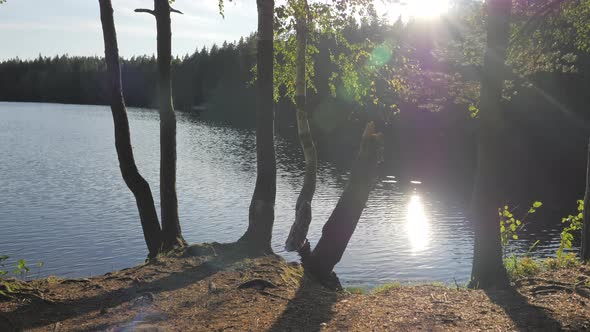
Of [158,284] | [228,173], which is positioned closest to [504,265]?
[158,284]

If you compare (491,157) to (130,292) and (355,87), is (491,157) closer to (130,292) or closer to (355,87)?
(355,87)

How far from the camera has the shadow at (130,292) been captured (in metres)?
6.75

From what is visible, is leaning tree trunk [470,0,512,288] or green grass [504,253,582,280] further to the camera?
green grass [504,253,582,280]

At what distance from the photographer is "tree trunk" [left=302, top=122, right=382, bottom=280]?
11.2m

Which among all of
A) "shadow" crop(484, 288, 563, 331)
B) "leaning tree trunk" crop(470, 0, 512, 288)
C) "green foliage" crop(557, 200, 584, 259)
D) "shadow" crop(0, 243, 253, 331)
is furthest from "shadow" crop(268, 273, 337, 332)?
"green foliage" crop(557, 200, 584, 259)

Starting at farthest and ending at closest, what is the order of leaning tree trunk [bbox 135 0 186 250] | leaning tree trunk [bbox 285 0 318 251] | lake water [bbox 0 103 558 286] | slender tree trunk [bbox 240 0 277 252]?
1. lake water [bbox 0 103 558 286]
2. leaning tree trunk [bbox 285 0 318 251]
3. leaning tree trunk [bbox 135 0 186 250]
4. slender tree trunk [bbox 240 0 277 252]

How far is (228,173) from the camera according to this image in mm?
41781

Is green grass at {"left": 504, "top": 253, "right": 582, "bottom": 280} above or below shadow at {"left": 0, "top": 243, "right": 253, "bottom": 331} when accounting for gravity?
below

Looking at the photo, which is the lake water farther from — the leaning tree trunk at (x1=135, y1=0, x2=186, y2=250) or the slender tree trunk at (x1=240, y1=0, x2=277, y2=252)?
the slender tree trunk at (x1=240, y1=0, x2=277, y2=252)

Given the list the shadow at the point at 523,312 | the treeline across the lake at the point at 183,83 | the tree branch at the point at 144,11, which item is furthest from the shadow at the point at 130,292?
the treeline across the lake at the point at 183,83

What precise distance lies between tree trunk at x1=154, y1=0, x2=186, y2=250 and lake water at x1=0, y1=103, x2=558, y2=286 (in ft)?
23.3

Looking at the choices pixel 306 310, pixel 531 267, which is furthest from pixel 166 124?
pixel 531 267

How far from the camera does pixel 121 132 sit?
1127 centimetres

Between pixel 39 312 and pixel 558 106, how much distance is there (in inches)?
2298
